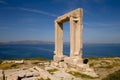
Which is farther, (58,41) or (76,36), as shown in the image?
(58,41)

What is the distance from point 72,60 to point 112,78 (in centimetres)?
574

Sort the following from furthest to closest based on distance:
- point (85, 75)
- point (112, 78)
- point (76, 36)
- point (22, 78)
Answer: point (76, 36) < point (85, 75) < point (22, 78) < point (112, 78)

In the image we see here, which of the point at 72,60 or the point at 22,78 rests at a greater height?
the point at 72,60

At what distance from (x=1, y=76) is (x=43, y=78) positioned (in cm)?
336

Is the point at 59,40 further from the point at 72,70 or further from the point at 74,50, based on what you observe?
the point at 72,70

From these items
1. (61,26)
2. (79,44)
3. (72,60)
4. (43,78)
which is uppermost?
(61,26)

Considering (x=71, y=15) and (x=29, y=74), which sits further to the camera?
(x=71, y=15)

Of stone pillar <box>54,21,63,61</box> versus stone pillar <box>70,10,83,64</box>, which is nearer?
stone pillar <box>70,10,83,64</box>

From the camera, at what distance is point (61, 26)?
22438 mm

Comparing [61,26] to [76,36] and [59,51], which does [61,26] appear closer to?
[59,51]

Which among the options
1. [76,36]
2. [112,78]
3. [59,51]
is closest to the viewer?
[112,78]

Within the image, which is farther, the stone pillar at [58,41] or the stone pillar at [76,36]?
the stone pillar at [58,41]

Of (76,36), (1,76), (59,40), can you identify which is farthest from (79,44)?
(1,76)

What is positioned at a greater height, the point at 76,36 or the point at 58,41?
the point at 76,36
